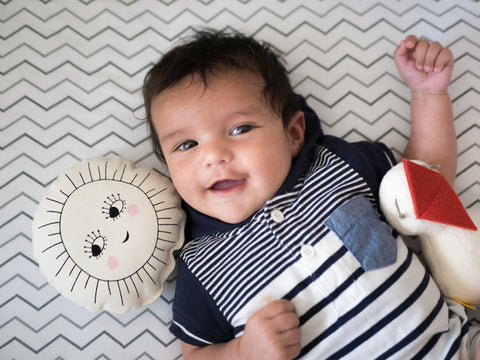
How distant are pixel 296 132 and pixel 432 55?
375 mm

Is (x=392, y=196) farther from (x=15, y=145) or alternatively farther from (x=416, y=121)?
(x=15, y=145)

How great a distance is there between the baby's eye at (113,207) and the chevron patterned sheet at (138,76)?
171mm

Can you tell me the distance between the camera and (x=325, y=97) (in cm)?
103

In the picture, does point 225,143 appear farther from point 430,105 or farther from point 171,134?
point 430,105

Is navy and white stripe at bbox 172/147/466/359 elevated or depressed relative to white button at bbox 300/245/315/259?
depressed

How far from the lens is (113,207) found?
85 centimetres

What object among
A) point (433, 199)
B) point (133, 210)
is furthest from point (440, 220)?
point (133, 210)

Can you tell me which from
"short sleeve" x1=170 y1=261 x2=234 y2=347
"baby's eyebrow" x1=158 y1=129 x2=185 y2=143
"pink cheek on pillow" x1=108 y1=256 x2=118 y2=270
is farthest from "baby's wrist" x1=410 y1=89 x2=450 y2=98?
"pink cheek on pillow" x1=108 y1=256 x2=118 y2=270

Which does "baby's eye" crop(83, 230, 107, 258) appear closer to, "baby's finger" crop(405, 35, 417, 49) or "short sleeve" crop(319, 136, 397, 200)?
"short sleeve" crop(319, 136, 397, 200)

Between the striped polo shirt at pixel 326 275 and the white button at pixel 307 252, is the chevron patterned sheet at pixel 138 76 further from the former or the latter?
the white button at pixel 307 252

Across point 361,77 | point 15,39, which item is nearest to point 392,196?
point 361,77

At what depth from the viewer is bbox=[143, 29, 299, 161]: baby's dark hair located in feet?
2.77

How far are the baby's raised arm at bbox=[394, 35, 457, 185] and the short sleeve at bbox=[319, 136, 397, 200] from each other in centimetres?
9

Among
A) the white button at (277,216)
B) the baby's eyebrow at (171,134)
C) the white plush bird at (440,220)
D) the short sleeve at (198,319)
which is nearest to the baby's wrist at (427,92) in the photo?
the white plush bird at (440,220)
